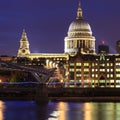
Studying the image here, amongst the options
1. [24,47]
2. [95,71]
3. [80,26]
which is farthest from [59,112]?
[24,47]

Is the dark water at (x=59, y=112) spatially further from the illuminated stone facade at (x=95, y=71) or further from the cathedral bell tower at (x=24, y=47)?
the cathedral bell tower at (x=24, y=47)

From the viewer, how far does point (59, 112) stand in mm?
79750

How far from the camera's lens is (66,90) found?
108125mm

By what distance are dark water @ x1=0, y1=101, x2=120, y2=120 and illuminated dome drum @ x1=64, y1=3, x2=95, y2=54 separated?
294 feet

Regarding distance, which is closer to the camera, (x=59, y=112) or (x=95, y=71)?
(x=59, y=112)

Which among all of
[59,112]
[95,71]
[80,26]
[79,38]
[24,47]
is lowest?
[59,112]

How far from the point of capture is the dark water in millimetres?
74188

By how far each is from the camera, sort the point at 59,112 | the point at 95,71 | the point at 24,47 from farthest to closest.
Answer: the point at 24,47
the point at 95,71
the point at 59,112

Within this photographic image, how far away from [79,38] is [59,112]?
102 m

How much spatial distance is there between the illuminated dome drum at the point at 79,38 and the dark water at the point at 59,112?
89646 mm

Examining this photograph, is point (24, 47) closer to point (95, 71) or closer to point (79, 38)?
point (79, 38)

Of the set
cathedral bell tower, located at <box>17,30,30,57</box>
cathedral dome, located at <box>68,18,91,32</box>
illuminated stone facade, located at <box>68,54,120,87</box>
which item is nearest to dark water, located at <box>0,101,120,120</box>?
illuminated stone facade, located at <box>68,54,120,87</box>

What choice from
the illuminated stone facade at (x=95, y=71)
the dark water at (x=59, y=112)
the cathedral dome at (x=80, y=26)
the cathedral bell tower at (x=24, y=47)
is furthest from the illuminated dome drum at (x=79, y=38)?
the dark water at (x=59, y=112)

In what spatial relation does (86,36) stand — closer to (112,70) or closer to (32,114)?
(112,70)
